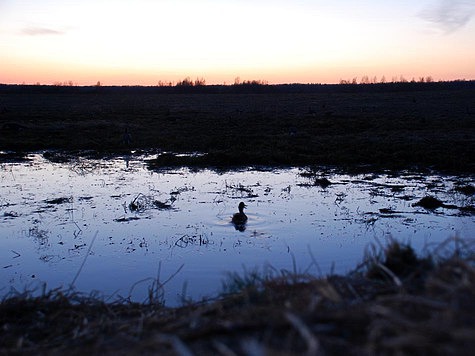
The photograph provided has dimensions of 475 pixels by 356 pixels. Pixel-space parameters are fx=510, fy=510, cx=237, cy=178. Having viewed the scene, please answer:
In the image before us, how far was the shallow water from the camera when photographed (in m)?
7.95

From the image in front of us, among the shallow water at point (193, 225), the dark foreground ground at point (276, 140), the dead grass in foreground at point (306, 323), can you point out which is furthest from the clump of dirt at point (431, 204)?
the dead grass in foreground at point (306, 323)

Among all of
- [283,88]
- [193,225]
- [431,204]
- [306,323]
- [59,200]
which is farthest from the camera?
[283,88]

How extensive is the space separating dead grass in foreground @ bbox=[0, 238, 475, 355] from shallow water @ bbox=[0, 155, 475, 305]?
1002mm

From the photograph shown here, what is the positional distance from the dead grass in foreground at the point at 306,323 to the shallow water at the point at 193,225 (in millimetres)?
1002

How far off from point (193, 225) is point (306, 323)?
8.39 m

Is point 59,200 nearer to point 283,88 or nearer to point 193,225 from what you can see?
point 193,225

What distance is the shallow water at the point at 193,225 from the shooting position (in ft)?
26.1

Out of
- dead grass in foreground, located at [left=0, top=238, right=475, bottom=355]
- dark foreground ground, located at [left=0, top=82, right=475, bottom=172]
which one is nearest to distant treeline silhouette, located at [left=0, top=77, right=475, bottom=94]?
dark foreground ground, located at [left=0, top=82, right=475, bottom=172]

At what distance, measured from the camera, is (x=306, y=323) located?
2477mm

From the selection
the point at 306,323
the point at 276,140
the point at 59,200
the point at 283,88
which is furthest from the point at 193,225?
the point at 283,88

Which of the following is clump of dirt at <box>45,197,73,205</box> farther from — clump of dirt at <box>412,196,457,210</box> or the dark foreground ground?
clump of dirt at <box>412,196,457,210</box>

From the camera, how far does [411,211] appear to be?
38.1ft

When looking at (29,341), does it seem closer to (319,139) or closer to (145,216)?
(145,216)

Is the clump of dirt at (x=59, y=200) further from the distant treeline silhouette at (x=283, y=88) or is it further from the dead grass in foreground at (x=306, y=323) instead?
the distant treeline silhouette at (x=283, y=88)
